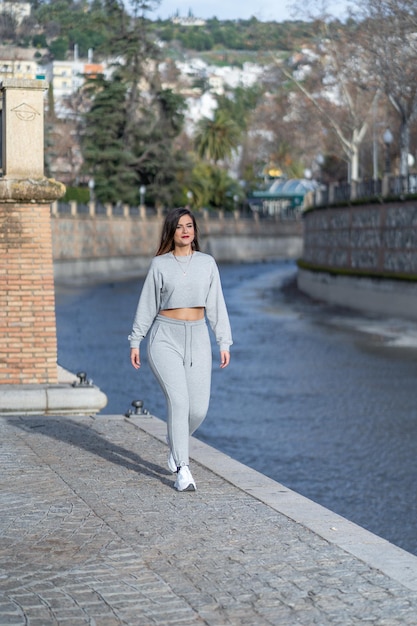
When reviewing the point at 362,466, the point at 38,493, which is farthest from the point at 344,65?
the point at 38,493

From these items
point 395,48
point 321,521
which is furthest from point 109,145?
point 321,521

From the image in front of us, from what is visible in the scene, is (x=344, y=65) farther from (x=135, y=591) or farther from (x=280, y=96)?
(x=135, y=591)

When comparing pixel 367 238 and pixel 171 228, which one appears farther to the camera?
pixel 367 238

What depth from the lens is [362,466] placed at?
1514 centimetres

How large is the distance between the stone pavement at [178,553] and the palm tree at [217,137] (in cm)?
11112

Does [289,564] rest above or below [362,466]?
above

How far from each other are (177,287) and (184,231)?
385 millimetres

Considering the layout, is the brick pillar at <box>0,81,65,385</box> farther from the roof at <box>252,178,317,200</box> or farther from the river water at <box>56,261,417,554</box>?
the roof at <box>252,178,317,200</box>

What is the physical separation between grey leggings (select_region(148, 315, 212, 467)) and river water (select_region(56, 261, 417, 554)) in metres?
3.06

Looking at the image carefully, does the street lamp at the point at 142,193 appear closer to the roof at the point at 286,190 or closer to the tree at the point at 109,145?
the tree at the point at 109,145

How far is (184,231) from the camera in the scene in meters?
8.76

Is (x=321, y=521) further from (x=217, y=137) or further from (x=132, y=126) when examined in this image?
(x=217, y=137)

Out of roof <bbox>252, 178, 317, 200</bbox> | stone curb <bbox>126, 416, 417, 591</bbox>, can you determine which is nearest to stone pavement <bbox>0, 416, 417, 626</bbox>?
stone curb <bbox>126, 416, 417, 591</bbox>

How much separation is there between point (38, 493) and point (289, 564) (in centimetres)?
238
